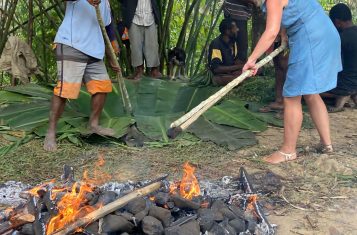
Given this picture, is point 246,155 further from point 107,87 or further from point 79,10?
point 79,10

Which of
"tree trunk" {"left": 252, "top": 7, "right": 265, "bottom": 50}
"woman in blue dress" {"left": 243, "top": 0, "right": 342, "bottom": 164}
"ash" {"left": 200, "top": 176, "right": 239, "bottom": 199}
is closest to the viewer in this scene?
"ash" {"left": 200, "top": 176, "right": 239, "bottom": 199}

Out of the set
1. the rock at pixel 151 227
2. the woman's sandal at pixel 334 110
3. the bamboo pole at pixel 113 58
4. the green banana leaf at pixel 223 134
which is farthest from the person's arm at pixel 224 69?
the rock at pixel 151 227

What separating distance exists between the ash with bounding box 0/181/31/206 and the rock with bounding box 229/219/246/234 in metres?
1.53

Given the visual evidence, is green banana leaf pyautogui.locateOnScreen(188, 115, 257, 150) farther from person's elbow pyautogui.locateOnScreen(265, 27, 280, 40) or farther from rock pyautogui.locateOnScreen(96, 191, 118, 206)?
rock pyautogui.locateOnScreen(96, 191, 118, 206)

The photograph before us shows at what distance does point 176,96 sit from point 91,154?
5.80 feet

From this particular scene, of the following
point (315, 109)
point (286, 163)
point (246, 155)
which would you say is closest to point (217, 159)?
point (246, 155)

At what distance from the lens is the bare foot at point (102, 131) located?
197 inches

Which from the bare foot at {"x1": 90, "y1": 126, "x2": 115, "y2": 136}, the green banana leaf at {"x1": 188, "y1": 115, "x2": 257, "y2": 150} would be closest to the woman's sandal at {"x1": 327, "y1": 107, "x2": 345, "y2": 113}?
the green banana leaf at {"x1": 188, "y1": 115, "x2": 257, "y2": 150}

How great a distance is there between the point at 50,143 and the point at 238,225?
235 centimetres

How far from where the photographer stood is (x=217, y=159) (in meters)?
4.72

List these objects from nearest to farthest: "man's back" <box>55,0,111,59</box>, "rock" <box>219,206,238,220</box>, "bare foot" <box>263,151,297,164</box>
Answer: "rock" <box>219,206,238,220</box> < "bare foot" <box>263,151,297,164</box> < "man's back" <box>55,0,111,59</box>

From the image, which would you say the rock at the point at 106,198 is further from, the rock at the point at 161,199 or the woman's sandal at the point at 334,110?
the woman's sandal at the point at 334,110

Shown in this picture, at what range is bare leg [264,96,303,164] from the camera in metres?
4.48

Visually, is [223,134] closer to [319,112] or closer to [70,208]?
[319,112]
